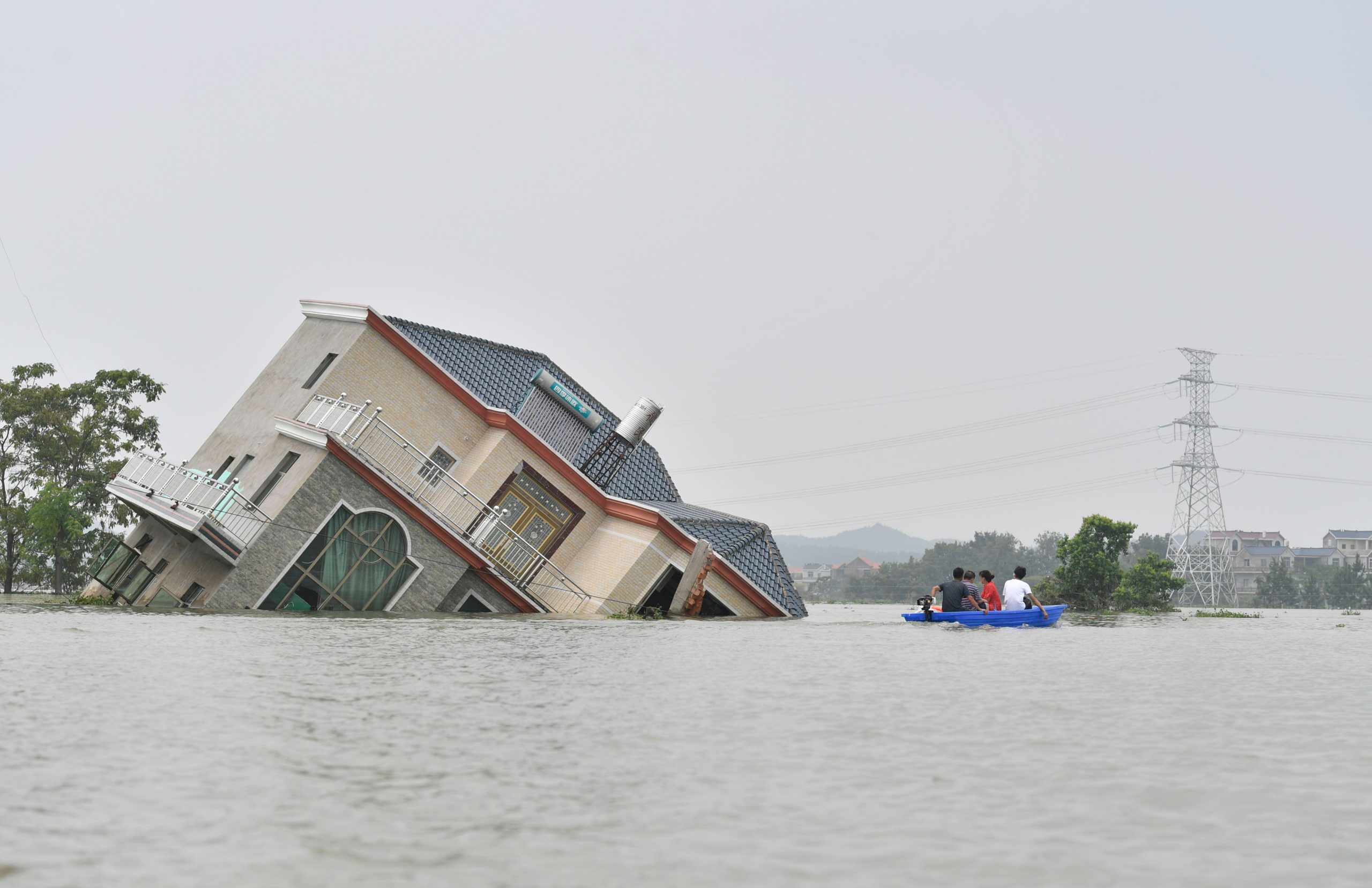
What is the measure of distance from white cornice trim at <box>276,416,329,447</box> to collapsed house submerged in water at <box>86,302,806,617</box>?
6 centimetres

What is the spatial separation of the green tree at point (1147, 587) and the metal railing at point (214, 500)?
4419 centimetres

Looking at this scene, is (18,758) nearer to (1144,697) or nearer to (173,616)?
(1144,697)

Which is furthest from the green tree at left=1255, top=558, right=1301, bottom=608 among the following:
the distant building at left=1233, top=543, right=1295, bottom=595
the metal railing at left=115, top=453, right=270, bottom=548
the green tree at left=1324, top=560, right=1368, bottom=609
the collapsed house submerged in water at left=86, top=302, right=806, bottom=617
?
the metal railing at left=115, top=453, right=270, bottom=548

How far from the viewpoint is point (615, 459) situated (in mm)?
39719

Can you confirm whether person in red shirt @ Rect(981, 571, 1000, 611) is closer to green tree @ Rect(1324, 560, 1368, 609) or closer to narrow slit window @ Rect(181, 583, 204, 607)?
narrow slit window @ Rect(181, 583, 204, 607)

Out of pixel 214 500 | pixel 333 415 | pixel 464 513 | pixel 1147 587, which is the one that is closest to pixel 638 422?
pixel 464 513

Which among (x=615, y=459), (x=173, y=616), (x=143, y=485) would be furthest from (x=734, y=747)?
(x=615, y=459)

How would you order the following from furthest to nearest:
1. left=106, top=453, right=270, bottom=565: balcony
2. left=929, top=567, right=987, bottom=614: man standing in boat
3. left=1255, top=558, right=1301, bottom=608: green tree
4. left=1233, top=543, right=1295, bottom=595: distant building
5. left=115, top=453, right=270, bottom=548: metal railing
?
left=1233, top=543, right=1295, bottom=595: distant building, left=1255, top=558, right=1301, bottom=608: green tree, left=929, top=567, right=987, bottom=614: man standing in boat, left=115, top=453, right=270, bottom=548: metal railing, left=106, top=453, right=270, bottom=565: balcony

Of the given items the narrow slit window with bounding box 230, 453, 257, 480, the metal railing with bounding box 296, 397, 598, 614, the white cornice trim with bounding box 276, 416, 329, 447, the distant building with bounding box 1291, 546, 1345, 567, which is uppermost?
the distant building with bounding box 1291, 546, 1345, 567

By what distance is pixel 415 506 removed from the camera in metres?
31.4

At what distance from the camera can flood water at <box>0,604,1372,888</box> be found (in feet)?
20.2

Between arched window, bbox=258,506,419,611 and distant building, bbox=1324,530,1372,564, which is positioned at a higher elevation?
distant building, bbox=1324,530,1372,564

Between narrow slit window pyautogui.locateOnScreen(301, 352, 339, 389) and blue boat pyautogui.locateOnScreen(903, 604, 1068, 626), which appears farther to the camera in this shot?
narrow slit window pyautogui.locateOnScreen(301, 352, 339, 389)

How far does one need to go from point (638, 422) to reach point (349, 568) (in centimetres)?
1146
